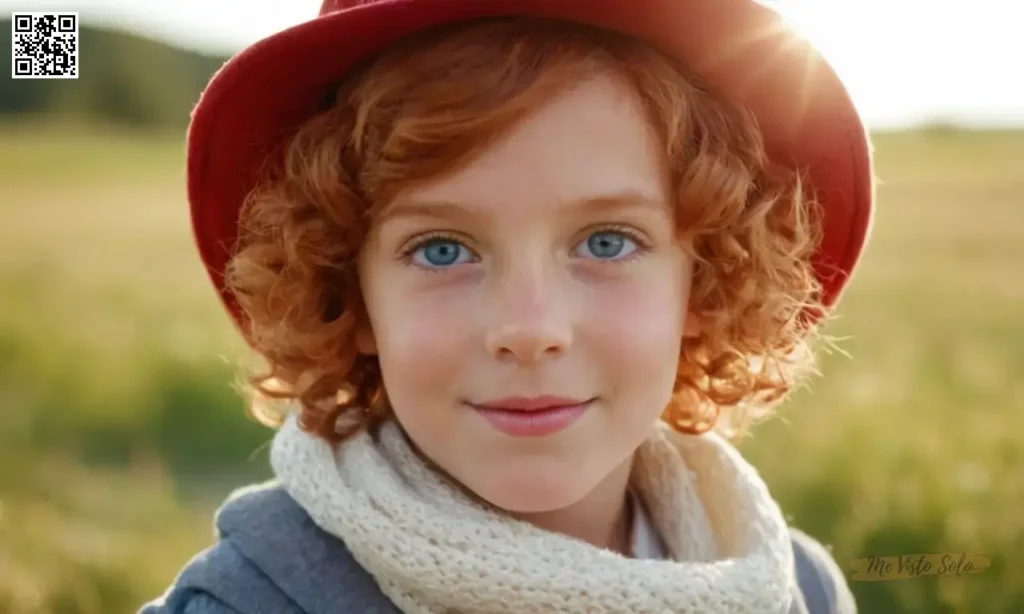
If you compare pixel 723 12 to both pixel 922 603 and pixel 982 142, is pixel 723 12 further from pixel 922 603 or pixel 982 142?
pixel 982 142

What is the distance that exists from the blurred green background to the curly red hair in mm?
540

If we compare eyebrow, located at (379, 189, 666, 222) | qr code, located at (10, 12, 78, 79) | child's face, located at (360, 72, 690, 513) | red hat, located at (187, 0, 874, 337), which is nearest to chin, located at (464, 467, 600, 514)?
child's face, located at (360, 72, 690, 513)

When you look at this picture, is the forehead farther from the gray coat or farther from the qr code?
the qr code

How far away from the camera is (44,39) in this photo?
112 cm

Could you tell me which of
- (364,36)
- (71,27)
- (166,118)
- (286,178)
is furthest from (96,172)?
(364,36)

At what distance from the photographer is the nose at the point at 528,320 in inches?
30.8

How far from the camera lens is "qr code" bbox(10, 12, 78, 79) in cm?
112

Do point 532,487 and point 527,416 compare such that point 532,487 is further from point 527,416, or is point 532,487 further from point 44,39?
point 44,39

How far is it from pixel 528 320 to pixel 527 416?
9cm

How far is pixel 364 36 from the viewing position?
0.83 metres

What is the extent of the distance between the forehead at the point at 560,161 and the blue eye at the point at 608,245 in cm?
4

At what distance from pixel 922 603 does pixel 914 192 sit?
80 centimetres

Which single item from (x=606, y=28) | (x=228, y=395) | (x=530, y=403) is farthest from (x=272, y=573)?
(x=228, y=395)

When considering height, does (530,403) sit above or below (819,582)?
above
